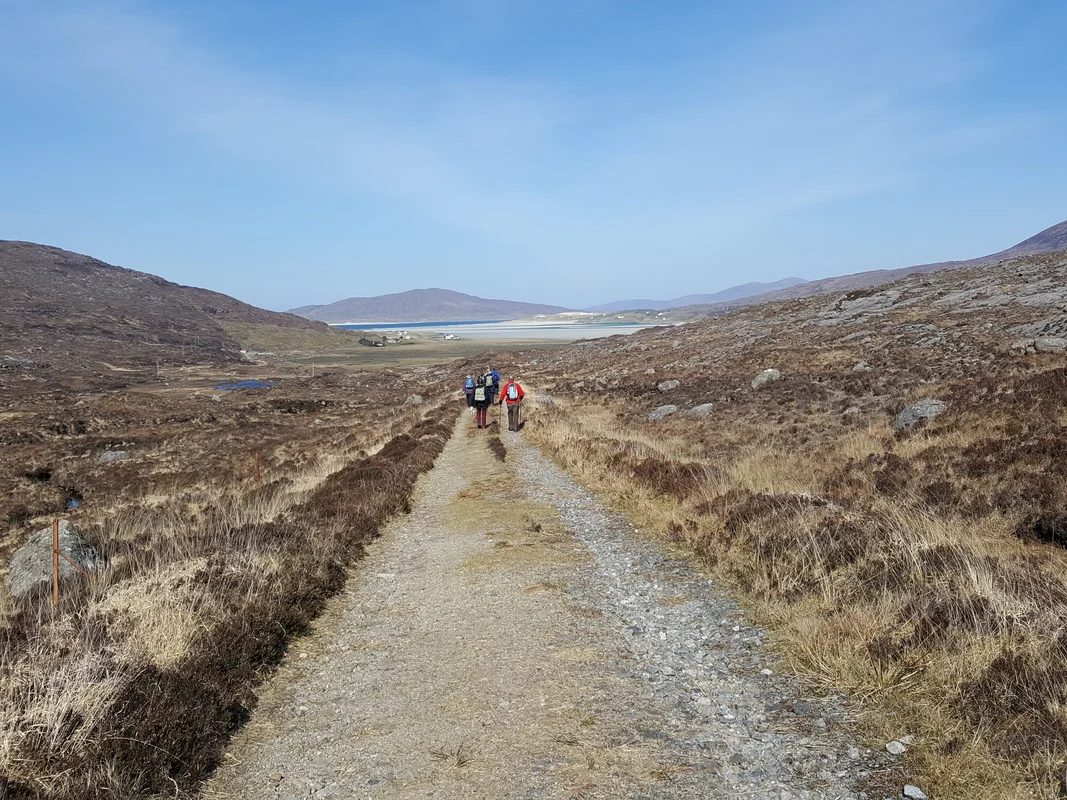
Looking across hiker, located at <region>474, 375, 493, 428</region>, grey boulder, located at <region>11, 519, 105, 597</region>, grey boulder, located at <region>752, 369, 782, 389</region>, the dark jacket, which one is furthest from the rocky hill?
grey boulder, located at <region>752, 369, 782, 389</region>

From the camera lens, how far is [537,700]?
226 inches

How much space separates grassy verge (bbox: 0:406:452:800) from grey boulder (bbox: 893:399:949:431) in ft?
52.1

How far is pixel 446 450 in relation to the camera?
23484 millimetres

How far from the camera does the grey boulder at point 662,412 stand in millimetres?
32281

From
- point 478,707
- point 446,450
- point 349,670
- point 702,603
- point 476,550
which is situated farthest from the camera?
point 446,450

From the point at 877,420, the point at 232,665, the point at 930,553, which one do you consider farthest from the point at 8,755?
the point at 877,420

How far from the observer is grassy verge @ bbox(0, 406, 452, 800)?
172 inches

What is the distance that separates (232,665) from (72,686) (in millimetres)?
1470

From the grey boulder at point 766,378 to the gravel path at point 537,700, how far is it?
26.2m

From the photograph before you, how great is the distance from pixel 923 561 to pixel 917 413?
13.8 m

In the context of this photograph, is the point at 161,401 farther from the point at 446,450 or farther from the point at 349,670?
the point at 349,670

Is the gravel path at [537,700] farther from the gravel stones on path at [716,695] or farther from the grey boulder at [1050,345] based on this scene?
the grey boulder at [1050,345]

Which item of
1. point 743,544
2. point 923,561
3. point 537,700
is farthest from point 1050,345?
point 537,700

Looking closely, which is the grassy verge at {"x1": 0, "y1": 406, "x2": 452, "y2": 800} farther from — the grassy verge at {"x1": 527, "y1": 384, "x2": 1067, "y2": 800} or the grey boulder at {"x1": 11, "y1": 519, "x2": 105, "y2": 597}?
the grassy verge at {"x1": 527, "y1": 384, "x2": 1067, "y2": 800}
